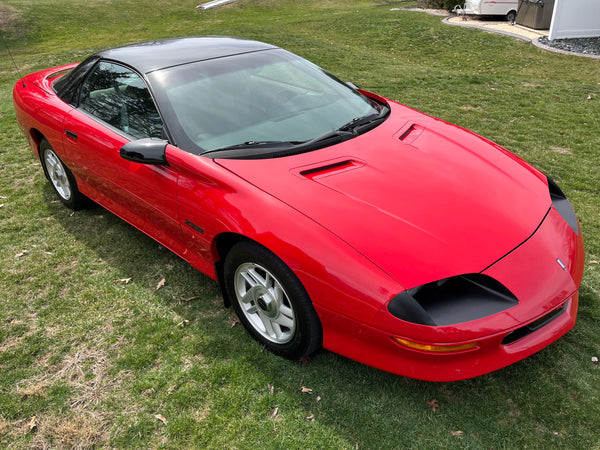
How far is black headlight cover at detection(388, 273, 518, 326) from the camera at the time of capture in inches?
81.1

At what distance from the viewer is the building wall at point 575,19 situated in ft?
38.8

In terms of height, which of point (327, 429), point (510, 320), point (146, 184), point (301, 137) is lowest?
point (327, 429)

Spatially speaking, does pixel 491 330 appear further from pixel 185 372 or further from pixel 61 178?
pixel 61 178

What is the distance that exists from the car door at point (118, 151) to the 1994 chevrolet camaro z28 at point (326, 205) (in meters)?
0.01

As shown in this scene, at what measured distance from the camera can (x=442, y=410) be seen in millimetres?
2395

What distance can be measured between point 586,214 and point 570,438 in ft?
8.03

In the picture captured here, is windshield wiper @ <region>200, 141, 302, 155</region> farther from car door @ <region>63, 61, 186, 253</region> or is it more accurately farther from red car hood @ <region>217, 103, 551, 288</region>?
car door @ <region>63, 61, 186, 253</region>

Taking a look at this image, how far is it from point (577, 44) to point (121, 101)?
39.2 ft

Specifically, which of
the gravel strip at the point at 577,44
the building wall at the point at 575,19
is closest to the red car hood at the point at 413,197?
the gravel strip at the point at 577,44

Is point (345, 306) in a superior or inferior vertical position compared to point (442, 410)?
superior

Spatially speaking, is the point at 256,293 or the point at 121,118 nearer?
the point at 256,293

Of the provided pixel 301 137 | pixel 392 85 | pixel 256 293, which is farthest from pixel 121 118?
pixel 392 85

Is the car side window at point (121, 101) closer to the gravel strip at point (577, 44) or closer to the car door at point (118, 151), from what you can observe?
the car door at point (118, 151)

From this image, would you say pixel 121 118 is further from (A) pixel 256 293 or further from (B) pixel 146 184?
(A) pixel 256 293
